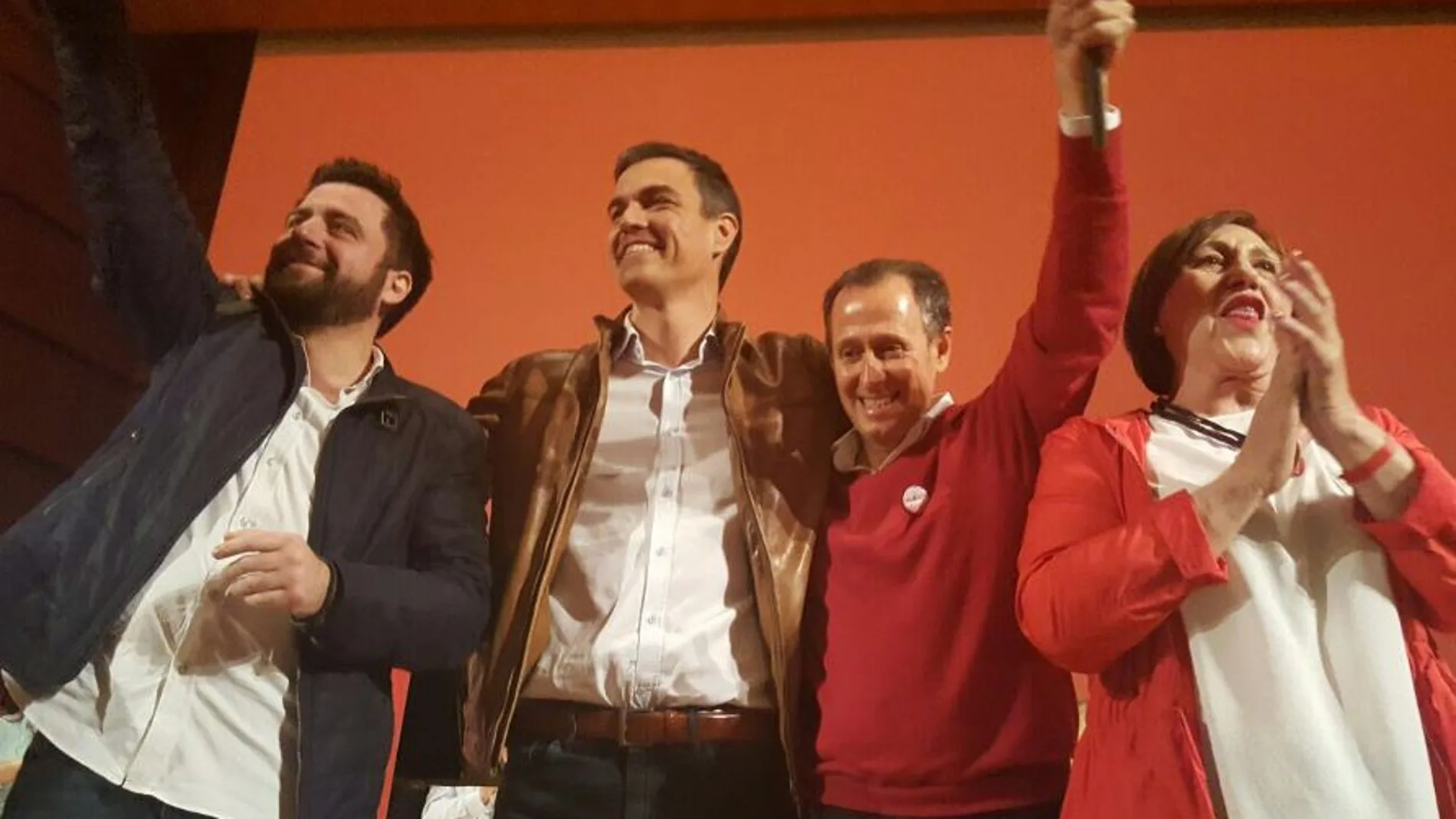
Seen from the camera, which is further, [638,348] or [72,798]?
[638,348]

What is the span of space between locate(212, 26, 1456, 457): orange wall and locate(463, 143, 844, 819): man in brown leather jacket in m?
0.78

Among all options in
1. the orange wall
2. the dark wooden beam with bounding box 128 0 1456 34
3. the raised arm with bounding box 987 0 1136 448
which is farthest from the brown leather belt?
the dark wooden beam with bounding box 128 0 1456 34

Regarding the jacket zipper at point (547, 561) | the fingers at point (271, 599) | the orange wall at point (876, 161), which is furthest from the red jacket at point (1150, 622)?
the orange wall at point (876, 161)

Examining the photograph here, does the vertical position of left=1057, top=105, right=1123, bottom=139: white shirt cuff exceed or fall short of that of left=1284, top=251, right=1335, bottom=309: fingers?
it exceeds it

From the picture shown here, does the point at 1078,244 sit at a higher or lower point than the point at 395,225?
lower

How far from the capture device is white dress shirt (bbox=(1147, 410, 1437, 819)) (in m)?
1.09

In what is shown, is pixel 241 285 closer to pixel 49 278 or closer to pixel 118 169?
pixel 118 169

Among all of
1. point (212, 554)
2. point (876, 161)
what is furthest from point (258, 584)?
point (876, 161)

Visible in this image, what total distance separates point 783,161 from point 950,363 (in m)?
0.63

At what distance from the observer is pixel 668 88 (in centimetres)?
291

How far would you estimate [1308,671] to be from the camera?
3.76ft

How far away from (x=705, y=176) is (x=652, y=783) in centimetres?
96

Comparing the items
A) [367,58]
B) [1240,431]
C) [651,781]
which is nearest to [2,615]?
[651,781]

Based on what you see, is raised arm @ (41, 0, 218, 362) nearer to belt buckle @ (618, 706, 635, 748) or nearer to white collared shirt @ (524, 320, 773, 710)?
white collared shirt @ (524, 320, 773, 710)
